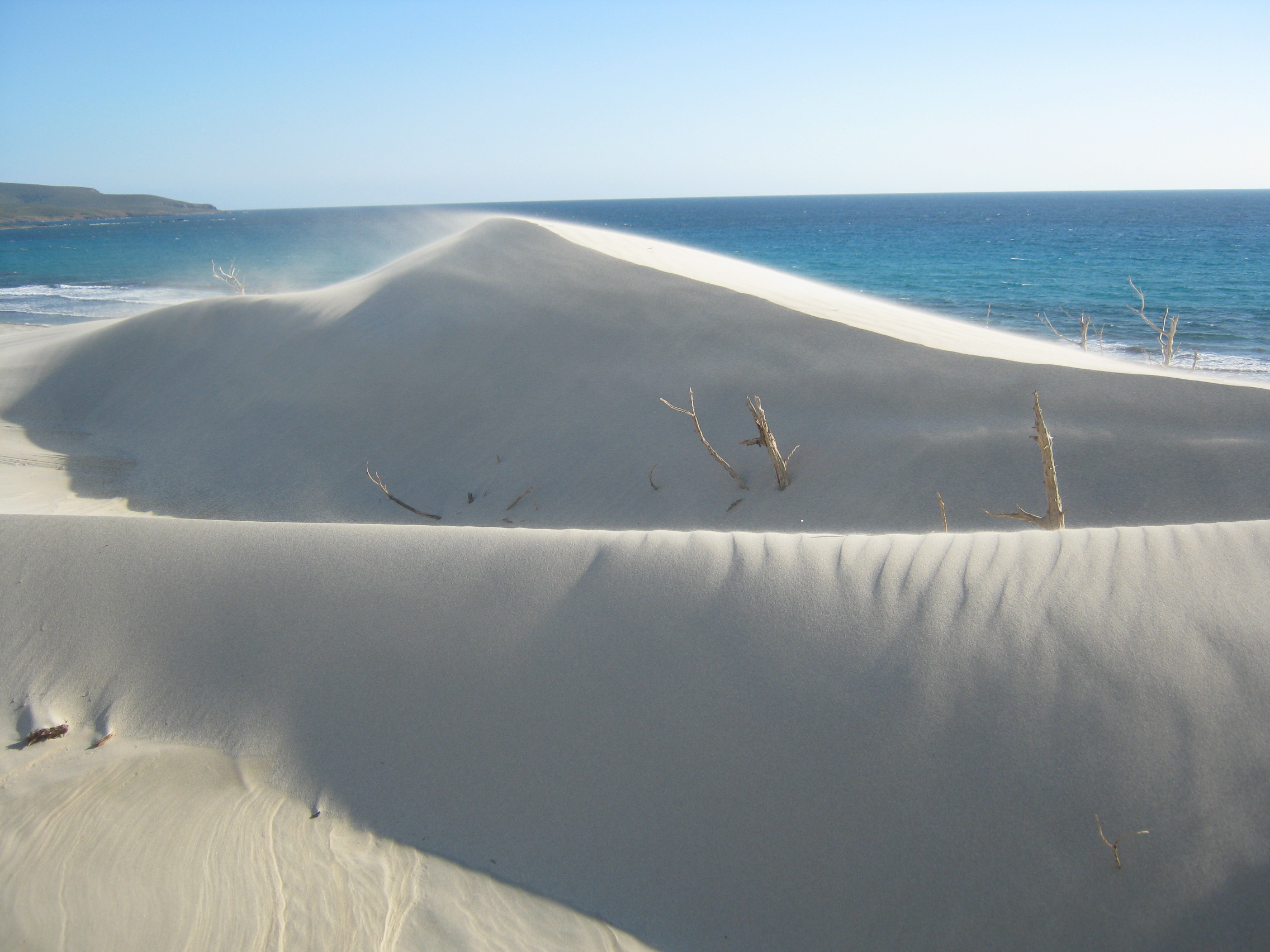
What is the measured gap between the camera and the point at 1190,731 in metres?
1.99

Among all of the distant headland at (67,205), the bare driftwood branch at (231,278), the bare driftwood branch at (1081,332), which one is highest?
the distant headland at (67,205)

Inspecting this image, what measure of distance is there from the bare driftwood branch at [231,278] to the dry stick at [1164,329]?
45.8 feet

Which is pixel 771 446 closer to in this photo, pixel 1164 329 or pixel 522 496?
pixel 522 496

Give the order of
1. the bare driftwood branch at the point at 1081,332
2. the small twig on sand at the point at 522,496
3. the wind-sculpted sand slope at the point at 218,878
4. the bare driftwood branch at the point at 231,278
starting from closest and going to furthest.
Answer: the wind-sculpted sand slope at the point at 218,878 → the small twig on sand at the point at 522,496 → the bare driftwood branch at the point at 1081,332 → the bare driftwood branch at the point at 231,278

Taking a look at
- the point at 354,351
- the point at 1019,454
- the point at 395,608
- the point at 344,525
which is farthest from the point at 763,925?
the point at 354,351

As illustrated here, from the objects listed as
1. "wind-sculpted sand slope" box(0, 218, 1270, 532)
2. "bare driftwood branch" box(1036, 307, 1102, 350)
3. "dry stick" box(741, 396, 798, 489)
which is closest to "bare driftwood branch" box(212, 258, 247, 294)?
"wind-sculpted sand slope" box(0, 218, 1270, 532)

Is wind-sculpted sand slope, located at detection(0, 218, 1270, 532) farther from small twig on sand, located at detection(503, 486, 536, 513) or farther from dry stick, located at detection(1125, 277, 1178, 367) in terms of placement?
→ dry stick, located at detection(1125, 277, 1178, 367)

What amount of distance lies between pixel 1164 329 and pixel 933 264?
1959 cm

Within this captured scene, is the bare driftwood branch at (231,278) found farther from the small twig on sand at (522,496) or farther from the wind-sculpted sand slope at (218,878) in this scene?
the wind-sculpted sand slope at (218,878)

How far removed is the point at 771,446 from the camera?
4.55m

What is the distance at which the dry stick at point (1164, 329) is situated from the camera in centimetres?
757

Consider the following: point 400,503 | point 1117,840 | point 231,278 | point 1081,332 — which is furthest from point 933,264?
point 1117,840

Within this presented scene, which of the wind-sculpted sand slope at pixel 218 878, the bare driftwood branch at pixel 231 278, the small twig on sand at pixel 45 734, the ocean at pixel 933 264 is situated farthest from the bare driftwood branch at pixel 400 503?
the bare driftwood branch at pixel 231 278

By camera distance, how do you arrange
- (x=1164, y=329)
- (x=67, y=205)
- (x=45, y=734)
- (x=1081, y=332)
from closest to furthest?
(x=45, y=734)
(x=1164, y=329)
(x=1081, y=332)
(x=67, y=205)
